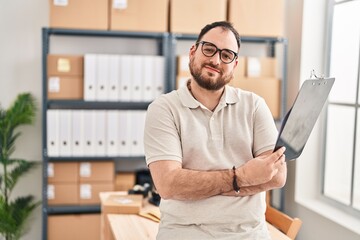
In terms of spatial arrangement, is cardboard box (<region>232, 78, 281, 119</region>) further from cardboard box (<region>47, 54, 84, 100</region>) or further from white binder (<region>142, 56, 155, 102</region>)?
cardboard box (<region>47, 54, 84, 100</region>)

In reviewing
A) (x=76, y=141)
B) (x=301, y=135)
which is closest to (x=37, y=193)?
(x=76, y=141)

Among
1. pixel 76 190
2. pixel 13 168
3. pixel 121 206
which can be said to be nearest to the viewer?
pixel 121 206

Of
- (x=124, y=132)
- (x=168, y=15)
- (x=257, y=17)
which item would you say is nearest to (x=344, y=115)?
(x=257, y=17)

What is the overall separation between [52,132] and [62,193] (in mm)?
467

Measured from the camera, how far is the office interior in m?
3.59

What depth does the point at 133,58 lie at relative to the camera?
11.4ft

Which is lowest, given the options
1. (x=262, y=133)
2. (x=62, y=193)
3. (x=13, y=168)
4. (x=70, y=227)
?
(x=70, y=227)

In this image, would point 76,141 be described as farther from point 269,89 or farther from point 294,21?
point 294,21

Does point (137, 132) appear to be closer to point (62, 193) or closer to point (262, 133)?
point (62, 193)

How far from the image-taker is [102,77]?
345cm

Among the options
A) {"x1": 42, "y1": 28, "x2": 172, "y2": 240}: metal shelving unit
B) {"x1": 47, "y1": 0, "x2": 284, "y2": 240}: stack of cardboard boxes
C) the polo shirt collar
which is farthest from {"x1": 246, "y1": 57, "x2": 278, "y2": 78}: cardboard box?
the polo shirt collar

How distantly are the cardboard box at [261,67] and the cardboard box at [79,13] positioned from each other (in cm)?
113

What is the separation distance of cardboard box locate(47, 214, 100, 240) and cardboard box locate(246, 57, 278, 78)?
165cm

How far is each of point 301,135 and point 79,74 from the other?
2130mm
